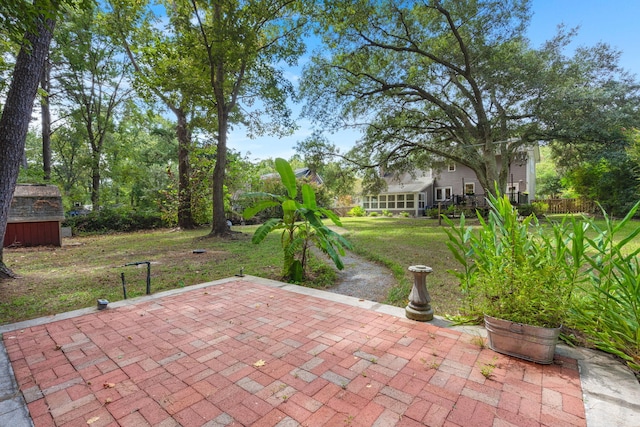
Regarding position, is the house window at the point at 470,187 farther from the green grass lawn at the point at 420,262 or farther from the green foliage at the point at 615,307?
the green foliage at the point at 615,307

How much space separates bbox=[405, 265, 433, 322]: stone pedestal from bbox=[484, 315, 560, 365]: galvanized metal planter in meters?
0.76

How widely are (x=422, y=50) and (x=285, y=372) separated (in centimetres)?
1514

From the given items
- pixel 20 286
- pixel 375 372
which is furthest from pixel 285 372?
pixel 20 286

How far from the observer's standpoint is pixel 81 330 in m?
3.32

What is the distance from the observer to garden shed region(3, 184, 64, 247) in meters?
10.3

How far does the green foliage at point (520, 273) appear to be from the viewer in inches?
101

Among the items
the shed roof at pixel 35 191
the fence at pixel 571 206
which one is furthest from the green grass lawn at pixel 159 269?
the fence at pixel 571 206

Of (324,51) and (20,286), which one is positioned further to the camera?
(324,51)

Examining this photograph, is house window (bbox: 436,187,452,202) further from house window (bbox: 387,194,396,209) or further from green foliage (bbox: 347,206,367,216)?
green foliage (bbox: 347,206,367,216)

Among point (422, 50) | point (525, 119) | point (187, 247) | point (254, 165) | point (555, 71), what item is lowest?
point (187, 247)

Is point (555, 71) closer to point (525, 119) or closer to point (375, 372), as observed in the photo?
point (525, 119)

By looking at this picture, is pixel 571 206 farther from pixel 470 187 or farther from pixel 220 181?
pixel 220 181

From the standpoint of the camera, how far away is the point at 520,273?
2.62m

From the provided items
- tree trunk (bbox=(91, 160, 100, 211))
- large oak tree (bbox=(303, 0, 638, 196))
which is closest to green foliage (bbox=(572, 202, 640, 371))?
large oak tree (bbox=(303, 0, 638, 196))
